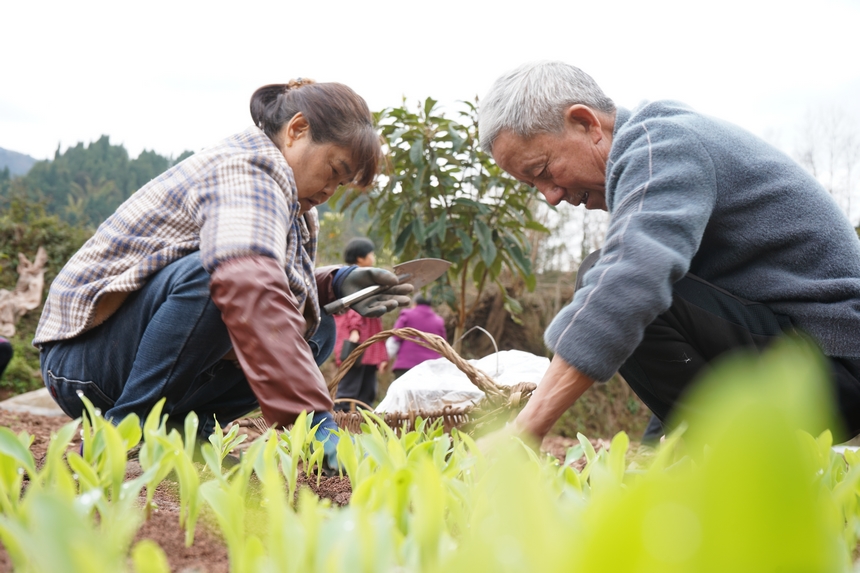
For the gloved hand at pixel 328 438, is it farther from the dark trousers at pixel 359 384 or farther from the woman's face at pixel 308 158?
the dark trousers at pixel 359 384

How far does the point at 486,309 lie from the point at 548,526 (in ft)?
22.7

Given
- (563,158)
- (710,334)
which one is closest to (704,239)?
(710,334)

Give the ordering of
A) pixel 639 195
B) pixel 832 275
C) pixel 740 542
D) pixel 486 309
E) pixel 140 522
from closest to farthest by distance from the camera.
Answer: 1. pixel 740 542
2. pixel 140 522
3. pixel 639 195
4. pixel 832 275
5. pixel 486 309

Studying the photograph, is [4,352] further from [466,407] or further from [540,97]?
Result: [540,97]

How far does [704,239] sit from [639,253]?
521 millimetres

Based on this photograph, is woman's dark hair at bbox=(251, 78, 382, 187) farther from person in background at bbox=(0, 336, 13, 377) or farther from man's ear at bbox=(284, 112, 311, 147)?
person in background at bbox=(0, 336, 13, 377)

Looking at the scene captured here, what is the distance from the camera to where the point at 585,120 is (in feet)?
5.75

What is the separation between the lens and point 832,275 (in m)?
1.57

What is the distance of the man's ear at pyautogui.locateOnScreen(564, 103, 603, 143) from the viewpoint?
1.73 m

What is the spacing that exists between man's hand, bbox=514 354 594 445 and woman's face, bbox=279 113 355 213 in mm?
1080

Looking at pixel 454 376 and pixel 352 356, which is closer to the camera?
pixel 352 356

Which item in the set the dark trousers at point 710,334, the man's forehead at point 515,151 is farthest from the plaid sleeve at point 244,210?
A: the dark trousers at point 710,334

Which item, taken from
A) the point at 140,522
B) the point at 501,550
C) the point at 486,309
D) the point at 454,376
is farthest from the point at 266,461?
the point at 486,309

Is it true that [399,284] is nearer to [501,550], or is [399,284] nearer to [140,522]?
[140,522]
